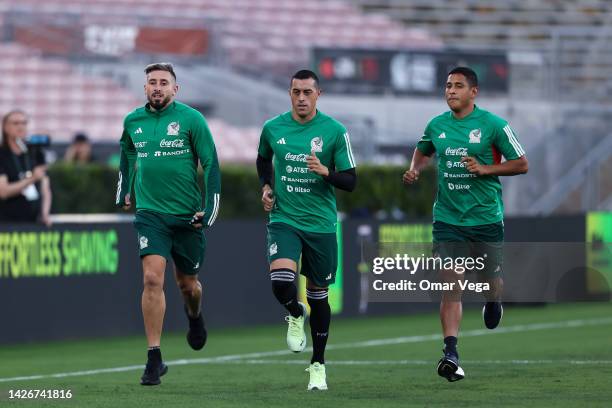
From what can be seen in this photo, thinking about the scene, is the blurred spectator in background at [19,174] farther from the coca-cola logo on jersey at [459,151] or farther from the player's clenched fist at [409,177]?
the coca-cola logo on jersey at [459,151]

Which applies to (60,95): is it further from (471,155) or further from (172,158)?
(471,155)

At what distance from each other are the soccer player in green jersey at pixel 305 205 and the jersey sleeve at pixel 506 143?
1.20 metres

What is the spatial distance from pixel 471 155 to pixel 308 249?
143 centimetres

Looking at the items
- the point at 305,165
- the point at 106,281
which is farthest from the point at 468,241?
the point at 106,281

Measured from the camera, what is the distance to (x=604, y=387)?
9.99 metres

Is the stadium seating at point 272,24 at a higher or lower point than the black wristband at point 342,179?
higher

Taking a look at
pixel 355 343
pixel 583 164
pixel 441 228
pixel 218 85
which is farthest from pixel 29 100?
pixel 441 228

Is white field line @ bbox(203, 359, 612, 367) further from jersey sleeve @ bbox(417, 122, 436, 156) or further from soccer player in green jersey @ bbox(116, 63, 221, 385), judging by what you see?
soccer player in green jersey @ bbox(116, 63, 221, 385)

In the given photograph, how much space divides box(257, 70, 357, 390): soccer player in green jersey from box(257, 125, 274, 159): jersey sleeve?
18 millimetres

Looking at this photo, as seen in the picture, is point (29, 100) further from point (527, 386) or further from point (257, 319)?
point (527, 386)

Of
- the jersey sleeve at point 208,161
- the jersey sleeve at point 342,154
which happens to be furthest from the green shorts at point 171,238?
the jersey sleeve at point 342,154

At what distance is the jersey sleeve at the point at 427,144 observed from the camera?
1095 centimetres

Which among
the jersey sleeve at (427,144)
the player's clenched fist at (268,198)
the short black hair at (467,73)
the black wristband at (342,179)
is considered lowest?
the player's clenched fist at (268,198)

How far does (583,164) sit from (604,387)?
13.2m
